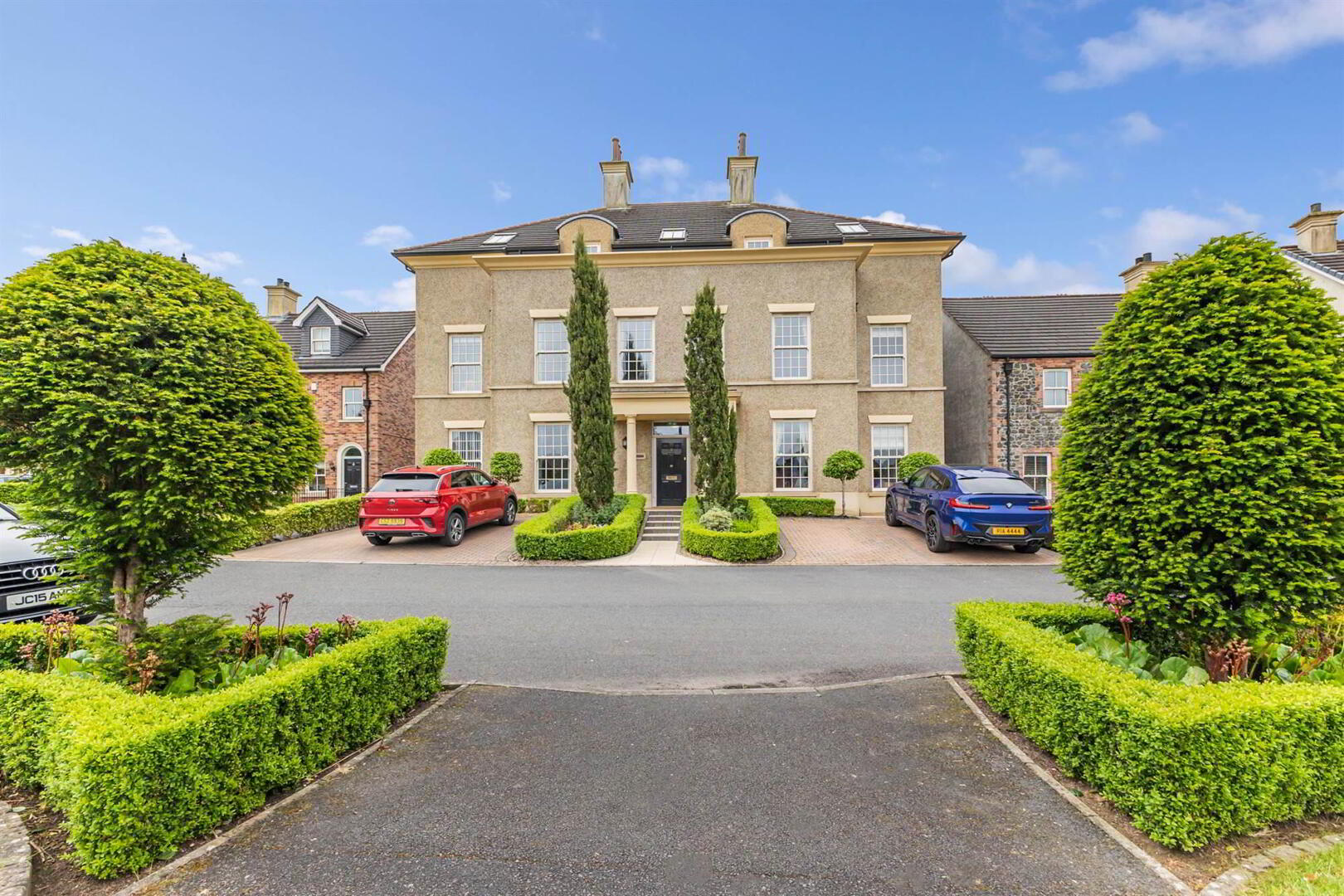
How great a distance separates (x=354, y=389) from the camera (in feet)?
78.0

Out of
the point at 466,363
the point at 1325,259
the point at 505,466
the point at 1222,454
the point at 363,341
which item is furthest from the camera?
the point at 363,341

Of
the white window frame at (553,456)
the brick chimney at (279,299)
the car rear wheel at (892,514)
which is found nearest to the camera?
the car rear wheel at (892,514)

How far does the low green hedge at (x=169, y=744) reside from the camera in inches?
106

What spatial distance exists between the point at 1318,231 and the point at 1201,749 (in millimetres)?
28603

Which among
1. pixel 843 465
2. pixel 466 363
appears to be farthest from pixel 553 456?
pixel 843 465

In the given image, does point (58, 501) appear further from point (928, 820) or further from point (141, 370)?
point (928, 820)

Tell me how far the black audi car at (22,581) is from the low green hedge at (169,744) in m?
2.89

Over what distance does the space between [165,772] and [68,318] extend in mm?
2847

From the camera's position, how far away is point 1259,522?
3918 millimetres

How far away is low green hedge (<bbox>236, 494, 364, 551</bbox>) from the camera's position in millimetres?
14023

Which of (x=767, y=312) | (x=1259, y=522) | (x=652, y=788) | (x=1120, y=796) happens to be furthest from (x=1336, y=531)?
(x=767, y=312)

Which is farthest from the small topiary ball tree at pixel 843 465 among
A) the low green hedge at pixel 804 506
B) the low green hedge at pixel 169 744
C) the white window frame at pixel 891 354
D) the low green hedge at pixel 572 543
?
the low green hedge at pixel 169 744

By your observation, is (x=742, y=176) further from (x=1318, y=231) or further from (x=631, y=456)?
(x=1318, y=231)

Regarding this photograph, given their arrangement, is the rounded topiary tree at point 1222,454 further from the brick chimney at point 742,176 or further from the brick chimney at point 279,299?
the brick chimney at point 279,299
